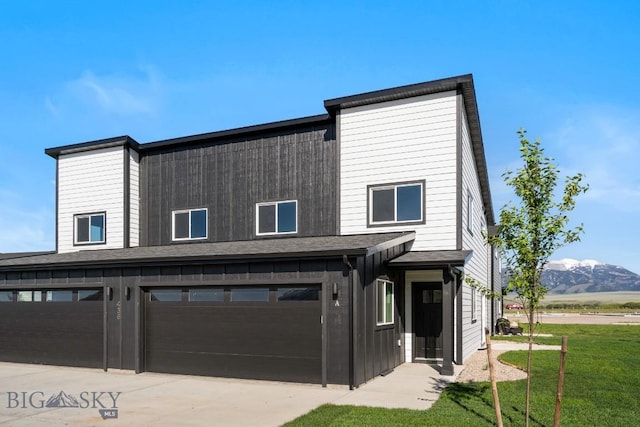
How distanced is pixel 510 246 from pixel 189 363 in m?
9.10

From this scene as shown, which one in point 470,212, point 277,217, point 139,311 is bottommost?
point 139,311

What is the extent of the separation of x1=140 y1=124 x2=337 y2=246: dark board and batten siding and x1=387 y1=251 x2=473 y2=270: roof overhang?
2736 millimetres

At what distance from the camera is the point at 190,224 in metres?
18.4

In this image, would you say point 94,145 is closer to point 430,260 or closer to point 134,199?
point 134,199

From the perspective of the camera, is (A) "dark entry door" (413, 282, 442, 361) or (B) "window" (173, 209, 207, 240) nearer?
(A) "dark entry door" (413, 282, 442, 361)

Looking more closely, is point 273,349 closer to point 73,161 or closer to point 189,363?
point 189,363

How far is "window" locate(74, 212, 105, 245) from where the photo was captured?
1947cm

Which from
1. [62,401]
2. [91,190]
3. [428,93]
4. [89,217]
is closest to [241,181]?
[91,190]

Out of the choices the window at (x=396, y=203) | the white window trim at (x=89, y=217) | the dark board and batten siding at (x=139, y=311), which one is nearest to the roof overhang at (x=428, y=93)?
the window at (x=396, y=203)

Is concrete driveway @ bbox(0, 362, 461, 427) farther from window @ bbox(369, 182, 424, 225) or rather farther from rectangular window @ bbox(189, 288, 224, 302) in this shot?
window @ bbox(369, 182, 424, 225)

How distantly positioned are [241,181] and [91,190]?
6.07 m

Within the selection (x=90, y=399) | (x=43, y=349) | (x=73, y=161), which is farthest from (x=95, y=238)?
(x=90, y=399)

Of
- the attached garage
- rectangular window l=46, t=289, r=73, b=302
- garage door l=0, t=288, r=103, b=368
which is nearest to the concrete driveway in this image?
the attached garage

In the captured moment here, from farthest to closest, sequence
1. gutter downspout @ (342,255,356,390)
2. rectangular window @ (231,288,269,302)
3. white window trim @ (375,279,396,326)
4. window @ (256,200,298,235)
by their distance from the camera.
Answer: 1. window @ (256,200,298,235)
2. white window trim @ (375,279,396,326)
3. rectangular window @ (231,288,269,302)
4. gutter downspout @ (342,255,356,390)
